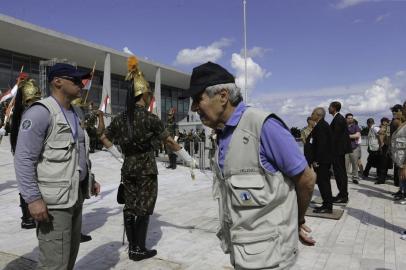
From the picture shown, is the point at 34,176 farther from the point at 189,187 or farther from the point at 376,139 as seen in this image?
the point at 376,139

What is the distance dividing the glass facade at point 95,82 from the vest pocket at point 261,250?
1698cm

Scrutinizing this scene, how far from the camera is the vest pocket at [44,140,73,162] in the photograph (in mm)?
2836

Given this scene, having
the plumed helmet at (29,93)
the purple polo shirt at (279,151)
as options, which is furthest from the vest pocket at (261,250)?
the plumed helmet at (29,93)

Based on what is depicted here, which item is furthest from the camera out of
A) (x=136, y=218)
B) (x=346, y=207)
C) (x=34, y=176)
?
(x=346, y=207)

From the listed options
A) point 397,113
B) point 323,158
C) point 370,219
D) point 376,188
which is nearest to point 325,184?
point 323,158

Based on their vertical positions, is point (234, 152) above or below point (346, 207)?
above

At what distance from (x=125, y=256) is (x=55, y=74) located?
2497 mm

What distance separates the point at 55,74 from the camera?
299cm

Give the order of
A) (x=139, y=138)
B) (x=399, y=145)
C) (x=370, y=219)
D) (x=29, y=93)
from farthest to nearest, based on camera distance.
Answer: (x=370, y=219) < (x=399, y=145) < (x=29, y=93) < (x=139, y=138)

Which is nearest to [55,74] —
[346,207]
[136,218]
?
[136,218]

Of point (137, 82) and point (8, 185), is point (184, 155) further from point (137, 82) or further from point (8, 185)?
point (8, 185)

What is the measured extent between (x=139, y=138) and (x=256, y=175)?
268 centimetres

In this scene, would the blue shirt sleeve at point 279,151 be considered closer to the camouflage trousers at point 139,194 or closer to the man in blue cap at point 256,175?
the man in blue cap at point 256,175

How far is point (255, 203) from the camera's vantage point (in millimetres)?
2006
